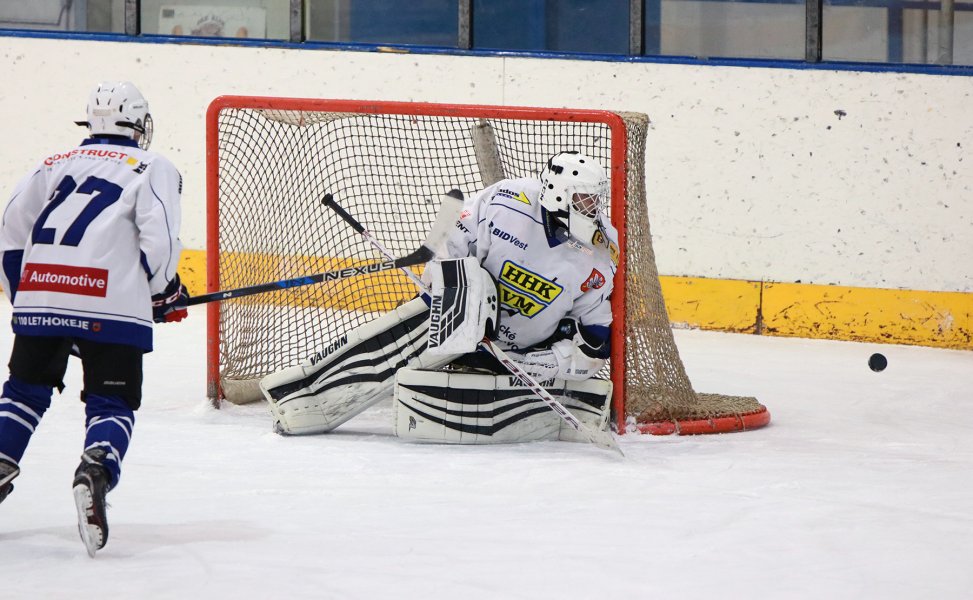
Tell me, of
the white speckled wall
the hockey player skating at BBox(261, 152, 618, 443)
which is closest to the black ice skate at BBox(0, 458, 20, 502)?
the hockey player skating at BBox(261, 152, 618, 443)

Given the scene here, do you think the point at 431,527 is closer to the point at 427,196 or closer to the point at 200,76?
the point at 427,196

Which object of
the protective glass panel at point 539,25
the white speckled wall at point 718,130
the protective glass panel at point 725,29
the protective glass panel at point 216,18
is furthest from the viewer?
the protective glass panel at point 216,18

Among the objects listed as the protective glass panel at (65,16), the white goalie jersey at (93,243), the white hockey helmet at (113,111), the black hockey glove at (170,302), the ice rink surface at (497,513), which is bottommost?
the ice rink surface at (497,513)

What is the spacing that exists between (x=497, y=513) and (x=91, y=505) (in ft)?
2.87

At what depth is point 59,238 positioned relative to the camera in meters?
2.37

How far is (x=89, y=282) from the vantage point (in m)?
2.35

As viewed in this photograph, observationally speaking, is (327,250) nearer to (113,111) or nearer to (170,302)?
(170,302)

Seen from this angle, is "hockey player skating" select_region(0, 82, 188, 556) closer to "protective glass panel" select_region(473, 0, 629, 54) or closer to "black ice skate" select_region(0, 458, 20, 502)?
"black ice skate" select_region(0, 458, 20, 502)

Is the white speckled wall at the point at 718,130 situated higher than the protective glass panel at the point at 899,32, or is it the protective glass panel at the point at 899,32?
the protective glass panel at the point at 899,32

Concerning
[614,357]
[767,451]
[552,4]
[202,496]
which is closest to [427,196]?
[552,4]

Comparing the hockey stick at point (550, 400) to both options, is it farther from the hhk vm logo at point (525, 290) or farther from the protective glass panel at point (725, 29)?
the protective glass panel at point (725, 29)

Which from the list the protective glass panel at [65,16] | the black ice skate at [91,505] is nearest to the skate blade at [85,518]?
the black ice skate at [91,505]

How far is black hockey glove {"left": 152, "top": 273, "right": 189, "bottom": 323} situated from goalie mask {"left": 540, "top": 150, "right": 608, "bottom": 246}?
1.08 m

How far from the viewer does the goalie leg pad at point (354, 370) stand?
135 inches
